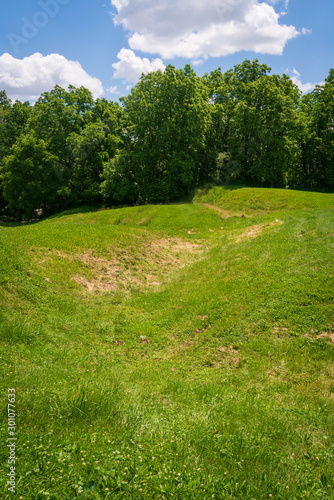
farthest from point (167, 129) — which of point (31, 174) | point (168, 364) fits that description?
point (168, 364)

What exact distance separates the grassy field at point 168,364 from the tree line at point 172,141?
25.3 m

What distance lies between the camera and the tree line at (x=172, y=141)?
4622 centimetres

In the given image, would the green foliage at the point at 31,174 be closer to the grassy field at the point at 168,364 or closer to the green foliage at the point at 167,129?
the green foliage at the point at 167,129

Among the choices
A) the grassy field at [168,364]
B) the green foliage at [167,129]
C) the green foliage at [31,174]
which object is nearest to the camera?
the grassy field at [168,364]

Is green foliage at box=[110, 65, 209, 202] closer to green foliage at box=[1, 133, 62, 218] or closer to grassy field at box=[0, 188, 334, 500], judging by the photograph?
green foliage at box=[1, 133, 62, 218]

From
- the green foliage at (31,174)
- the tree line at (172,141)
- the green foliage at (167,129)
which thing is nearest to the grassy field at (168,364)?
the green foliage at (167,129)

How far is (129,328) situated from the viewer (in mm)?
13750

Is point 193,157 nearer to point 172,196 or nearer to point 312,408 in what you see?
point 172,196

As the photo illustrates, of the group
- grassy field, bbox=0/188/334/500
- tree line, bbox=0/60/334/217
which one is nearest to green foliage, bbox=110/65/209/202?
tree line, bbox=0/60/334/217

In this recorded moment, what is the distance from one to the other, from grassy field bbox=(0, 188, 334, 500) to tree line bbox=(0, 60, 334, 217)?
2531cm

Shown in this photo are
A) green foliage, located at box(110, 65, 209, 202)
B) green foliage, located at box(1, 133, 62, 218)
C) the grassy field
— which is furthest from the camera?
green foliage, located at box(1, 133, 62, 218)

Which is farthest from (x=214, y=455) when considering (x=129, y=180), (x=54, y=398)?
(x=129, y=180)

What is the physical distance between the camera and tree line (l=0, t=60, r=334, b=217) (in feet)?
152

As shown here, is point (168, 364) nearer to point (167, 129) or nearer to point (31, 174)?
point (167, 129)
